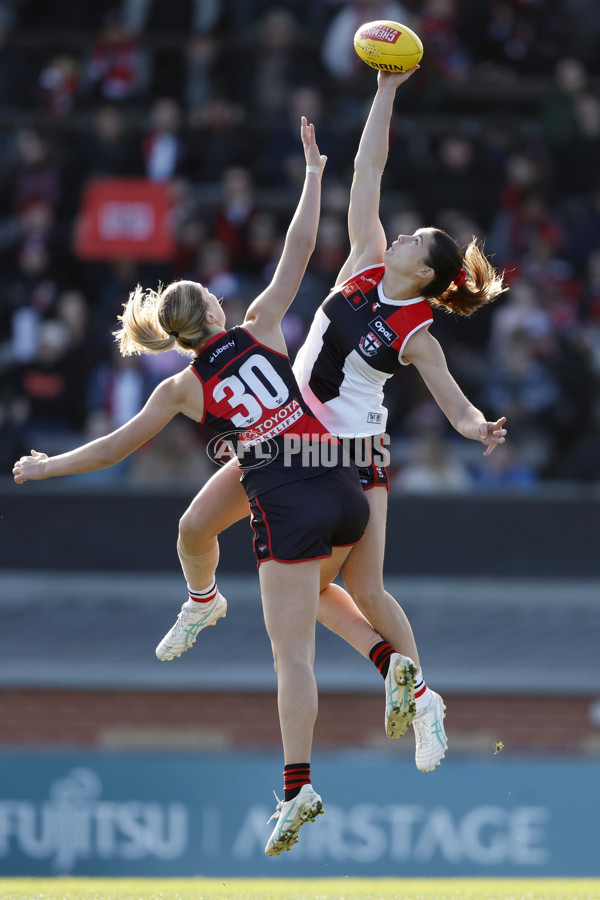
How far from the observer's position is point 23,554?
10930mm

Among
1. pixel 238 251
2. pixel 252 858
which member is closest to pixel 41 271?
pixel 238 251

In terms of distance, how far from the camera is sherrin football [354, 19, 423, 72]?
18.7ft

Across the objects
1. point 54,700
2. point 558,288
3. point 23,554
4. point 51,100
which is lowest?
point 54,700

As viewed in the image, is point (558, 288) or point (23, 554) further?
point (558, 288)

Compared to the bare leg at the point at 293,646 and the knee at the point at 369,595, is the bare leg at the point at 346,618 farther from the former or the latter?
the bare leg at the point at 293,646

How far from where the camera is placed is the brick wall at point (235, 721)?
10125 mm

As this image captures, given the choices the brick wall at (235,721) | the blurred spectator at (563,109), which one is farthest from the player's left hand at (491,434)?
the blurred spectator at (563,109)

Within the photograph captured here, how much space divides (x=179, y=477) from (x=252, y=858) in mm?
3208

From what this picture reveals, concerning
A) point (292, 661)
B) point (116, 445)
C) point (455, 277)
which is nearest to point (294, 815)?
point (292, 661)

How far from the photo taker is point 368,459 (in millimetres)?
5719

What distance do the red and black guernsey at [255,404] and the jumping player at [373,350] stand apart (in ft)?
0.83

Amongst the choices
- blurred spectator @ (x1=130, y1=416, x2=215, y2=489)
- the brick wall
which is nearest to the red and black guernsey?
the brick wall
